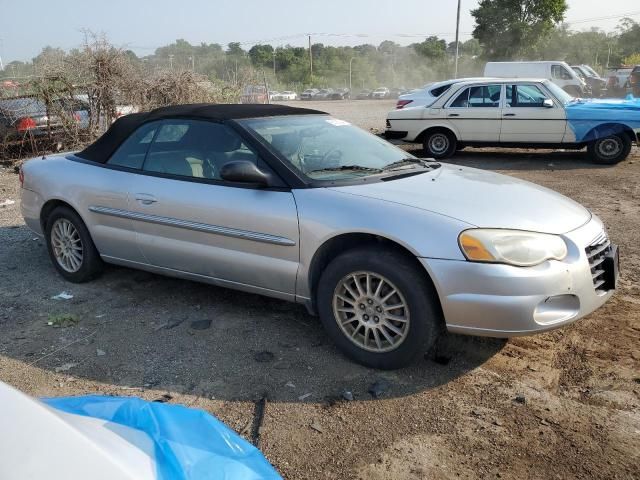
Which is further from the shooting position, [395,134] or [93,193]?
[395,134]

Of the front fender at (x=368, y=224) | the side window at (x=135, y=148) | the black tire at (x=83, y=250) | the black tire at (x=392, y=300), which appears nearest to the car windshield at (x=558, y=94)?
the side window at (x=135, y=148)

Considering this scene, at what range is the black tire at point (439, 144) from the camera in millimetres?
11750

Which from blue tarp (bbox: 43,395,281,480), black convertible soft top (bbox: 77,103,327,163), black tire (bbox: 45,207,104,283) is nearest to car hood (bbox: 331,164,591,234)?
black convertible soft top (bbox: 77,103,327,163)

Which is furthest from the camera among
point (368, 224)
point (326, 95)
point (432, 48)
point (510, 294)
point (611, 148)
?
point (432, 48)

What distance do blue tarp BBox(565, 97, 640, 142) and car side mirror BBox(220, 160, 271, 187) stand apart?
28.8 ft

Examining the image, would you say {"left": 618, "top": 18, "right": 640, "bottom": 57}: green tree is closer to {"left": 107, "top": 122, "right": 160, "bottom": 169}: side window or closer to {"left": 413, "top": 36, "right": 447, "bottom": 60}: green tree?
{"left": 413, "top": 36, "right": 447, "bottom": 60}: green tree

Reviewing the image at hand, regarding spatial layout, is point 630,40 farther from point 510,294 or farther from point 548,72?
point 510,294

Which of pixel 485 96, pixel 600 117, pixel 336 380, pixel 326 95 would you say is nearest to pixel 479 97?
pixel 485 96

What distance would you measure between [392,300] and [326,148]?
4.25 feet

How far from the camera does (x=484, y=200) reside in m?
3.43

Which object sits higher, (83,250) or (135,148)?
(135,148)

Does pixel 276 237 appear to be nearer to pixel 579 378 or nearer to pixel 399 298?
Result: pixel 399 298

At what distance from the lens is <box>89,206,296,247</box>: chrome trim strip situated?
3.60m

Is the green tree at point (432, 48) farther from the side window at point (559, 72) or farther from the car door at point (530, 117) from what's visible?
the car door at point (530, 117)
